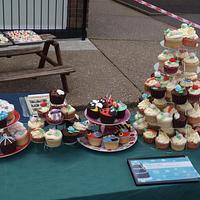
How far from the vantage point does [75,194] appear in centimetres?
191

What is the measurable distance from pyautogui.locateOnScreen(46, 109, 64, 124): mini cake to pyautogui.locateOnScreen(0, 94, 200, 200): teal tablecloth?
0.18m

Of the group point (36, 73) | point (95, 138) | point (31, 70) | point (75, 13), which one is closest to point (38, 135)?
point (95, 138)

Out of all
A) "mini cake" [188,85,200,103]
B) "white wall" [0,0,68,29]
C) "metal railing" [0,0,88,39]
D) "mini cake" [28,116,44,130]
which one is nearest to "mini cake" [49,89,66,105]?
"mini cake" [28,116,44,130]

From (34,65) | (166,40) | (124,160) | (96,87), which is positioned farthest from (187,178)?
(34,65)

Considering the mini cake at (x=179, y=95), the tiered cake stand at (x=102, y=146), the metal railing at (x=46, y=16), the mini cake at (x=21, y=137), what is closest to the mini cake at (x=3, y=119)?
the mini cake at (x=21, y=137)

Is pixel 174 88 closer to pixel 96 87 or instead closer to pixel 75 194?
pixel 75 194

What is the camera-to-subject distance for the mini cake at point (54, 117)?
2.19 m

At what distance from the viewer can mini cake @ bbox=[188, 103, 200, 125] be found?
2334 mm

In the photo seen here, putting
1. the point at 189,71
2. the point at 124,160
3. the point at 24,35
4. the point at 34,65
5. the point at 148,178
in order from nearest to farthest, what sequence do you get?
the point at 148,178 → the point at 124,160 → the point at 189,71 → the point at 24,35 → the point at 34,65

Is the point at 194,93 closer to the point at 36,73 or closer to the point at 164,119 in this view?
the point at 164,119

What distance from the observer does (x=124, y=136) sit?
7.60ft

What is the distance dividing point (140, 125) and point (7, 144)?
2.71 feet

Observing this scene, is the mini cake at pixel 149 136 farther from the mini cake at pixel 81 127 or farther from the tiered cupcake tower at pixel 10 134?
the tiered cupcake tower at pixel 10 134

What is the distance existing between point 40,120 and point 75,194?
23.0 inches
